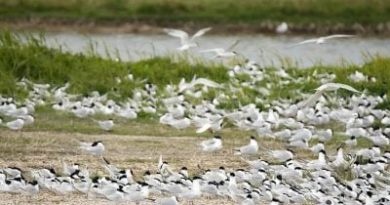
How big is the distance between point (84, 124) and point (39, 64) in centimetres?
270

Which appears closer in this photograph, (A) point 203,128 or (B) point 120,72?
(A) point 203,128

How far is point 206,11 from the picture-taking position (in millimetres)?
37312

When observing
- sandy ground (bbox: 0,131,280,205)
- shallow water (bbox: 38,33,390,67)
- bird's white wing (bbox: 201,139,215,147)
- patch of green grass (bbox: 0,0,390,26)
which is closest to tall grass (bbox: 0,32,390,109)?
sandy ground (bbox: 0,131,280,205)

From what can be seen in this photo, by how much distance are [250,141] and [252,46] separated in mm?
18333

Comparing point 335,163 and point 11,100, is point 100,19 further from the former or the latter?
point 335,163

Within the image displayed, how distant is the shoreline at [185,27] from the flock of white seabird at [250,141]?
19.7 m

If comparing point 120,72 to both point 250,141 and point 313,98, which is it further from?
point 250,141

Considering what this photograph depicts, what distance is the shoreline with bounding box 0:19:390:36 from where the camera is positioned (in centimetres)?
3547

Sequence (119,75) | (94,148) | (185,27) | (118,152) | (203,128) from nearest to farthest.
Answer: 1. (94,148)
2. (118,152)
3. (203,128)
4. (119,75)
5. (185,27)

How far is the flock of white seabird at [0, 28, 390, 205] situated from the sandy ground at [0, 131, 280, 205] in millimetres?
142

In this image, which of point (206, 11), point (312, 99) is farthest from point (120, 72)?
point (206, 11)

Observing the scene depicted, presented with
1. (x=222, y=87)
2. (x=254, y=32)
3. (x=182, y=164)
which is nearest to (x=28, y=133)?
(x=182, y=164)

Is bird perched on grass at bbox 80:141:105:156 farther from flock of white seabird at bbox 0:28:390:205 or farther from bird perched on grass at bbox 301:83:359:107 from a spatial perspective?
bird perched on grass at bbox 301:83:359:107

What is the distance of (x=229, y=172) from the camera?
9.84 m
